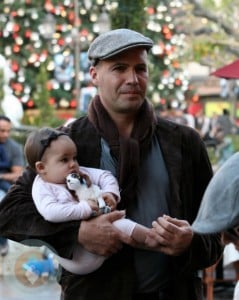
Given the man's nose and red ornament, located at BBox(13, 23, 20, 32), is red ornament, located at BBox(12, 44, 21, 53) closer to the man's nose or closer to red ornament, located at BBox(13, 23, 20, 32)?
red ornament, located at BBox(13, 23, 20, 32)

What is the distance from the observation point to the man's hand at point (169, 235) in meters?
3.66

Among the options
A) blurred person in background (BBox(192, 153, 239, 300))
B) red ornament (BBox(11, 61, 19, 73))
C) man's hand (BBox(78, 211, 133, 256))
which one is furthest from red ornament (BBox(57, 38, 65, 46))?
Result: blurred person in background (BBox(192, 153, 239, 300))

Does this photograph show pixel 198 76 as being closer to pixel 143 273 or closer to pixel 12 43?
pixel 12 43

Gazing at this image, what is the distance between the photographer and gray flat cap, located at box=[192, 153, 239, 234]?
265cm

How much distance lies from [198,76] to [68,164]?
154 ft

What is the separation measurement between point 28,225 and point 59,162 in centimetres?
29

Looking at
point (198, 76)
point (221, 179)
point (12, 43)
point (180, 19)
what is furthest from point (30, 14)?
point (198, 76)

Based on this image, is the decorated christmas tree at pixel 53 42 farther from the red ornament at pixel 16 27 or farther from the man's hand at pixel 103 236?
the man's hand at pixel 103 236

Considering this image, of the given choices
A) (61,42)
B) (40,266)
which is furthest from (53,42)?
(40,266)

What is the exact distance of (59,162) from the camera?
155 inches

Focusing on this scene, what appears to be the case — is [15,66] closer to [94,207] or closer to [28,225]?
[28,225]

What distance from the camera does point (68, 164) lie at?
12.8 ft

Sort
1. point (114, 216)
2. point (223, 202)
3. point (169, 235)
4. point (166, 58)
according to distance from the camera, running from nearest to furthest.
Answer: point (223, 202) → point (169, 235) → point (114, 216) → point (166, 58)

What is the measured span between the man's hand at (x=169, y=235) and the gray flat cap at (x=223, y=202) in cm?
92
